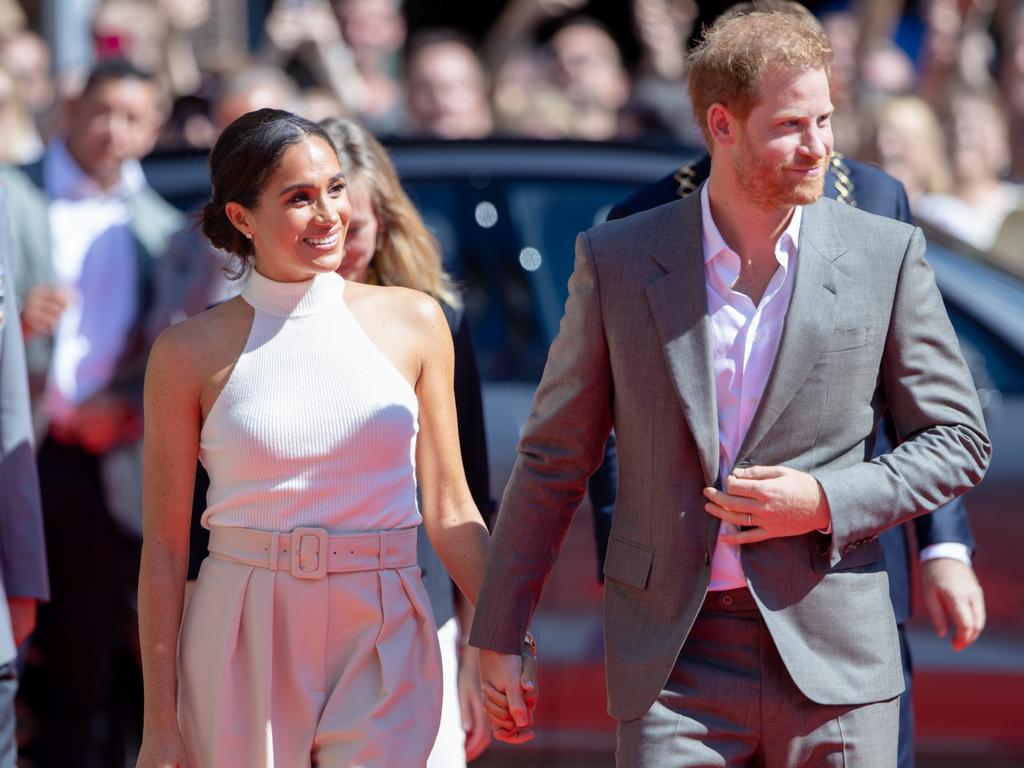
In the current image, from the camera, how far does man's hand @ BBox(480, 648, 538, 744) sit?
3471 mm

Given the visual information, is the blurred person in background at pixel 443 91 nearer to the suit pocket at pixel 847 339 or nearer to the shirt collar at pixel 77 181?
the shirt collar at pixel 77 181

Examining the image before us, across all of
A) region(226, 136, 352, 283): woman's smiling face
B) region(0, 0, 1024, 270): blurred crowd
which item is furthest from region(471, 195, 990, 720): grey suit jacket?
region(0, 0, 1024, 270): blurred crowd

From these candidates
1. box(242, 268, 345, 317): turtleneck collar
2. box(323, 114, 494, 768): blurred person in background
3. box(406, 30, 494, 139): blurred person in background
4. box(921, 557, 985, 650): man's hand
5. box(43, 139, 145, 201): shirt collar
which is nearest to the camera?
box(242, 268, 345, 317): turtleneck collar

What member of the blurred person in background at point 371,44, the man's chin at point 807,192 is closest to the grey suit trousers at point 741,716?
the man's chin at point 807,192

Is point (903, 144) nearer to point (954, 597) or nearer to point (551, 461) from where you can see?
point (954, 597)

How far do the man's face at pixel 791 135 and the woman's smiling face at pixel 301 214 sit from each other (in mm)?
847

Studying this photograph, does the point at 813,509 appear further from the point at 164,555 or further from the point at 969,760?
the point at 969,760

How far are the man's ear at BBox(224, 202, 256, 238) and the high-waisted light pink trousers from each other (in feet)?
1.99

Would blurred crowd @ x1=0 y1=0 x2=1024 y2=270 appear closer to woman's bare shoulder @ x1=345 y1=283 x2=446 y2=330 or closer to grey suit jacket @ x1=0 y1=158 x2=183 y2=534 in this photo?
grey suit jacket @ x1=0 y1=158 x2=183 y2=534

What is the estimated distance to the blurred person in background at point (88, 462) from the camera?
18.4 ft

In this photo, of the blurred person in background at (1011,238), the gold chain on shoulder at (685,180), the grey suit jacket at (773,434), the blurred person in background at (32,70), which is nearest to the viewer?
the grey suit jacket at (773,434)

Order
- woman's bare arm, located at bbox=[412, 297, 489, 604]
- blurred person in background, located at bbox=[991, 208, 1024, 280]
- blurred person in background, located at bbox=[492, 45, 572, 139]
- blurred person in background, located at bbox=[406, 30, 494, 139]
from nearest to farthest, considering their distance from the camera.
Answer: woman's bare arm, located at bbox=[412, 297, 489, 604]
blurred person in background, located at bbox=[991, 208, 1024, 280]
blurred person in background, located at bbox=[406, 30, 494, 139]
blurred person in background, located at bbox=[492, 45, 572, 139]

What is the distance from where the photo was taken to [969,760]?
5.28m

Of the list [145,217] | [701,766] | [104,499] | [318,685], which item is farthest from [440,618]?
[145,217]
